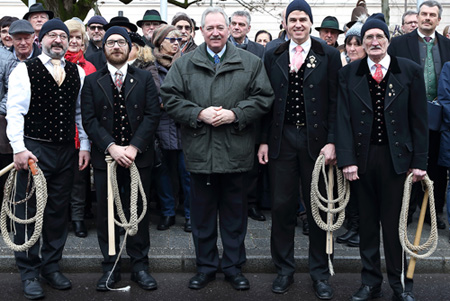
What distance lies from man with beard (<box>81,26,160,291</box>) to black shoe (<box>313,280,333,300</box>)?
138 centimetres

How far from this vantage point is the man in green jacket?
5176 mm

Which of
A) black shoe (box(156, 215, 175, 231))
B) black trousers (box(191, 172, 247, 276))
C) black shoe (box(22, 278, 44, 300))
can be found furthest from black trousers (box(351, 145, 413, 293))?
black shoe (box(22, 278, 44, 300))

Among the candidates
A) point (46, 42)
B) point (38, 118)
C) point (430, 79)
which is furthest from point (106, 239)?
point (430, 79)

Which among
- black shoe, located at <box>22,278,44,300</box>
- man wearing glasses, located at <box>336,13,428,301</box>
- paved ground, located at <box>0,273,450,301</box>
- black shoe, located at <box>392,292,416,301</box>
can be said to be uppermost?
man wearing glasses, located at <box>336,13,428,301</box>

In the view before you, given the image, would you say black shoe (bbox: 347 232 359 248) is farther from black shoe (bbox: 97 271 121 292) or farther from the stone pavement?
black shoe (bbox: 97 271 121 292)

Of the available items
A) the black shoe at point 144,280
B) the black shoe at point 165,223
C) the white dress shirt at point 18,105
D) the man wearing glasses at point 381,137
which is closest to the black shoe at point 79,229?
the black shoe at point 165,223

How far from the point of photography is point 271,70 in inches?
212

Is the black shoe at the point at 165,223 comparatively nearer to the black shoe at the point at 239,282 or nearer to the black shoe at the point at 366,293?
the black shoe at the point at 239,282

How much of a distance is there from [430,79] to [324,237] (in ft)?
7.95

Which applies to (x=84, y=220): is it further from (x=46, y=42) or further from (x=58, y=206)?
(x=46, y=42)

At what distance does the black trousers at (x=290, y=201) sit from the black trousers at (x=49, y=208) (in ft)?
5.85

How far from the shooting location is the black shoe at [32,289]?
511 centimetres

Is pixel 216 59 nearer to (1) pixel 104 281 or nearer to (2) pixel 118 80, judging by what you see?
(2) pixel 118 80

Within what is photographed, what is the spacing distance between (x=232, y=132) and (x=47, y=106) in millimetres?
1541
